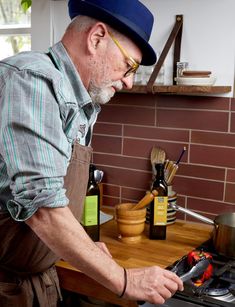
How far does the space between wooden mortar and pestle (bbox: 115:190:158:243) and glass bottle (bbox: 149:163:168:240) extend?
0.03 meters

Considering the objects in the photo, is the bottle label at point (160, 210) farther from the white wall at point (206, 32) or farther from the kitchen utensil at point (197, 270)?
the white wall at point (206, 32)

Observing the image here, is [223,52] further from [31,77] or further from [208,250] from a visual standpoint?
[31,77]

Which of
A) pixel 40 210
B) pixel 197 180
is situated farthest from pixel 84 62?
pixel 197 180

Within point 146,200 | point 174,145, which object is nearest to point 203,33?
point 174,145

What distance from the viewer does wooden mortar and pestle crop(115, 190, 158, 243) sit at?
5.28ft

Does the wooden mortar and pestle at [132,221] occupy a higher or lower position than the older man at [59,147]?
lower

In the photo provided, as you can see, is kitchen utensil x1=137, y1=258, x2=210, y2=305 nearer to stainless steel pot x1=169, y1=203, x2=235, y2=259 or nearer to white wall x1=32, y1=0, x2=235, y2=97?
stainless steel pot x1=169, y1=203, x2=235, y2=259

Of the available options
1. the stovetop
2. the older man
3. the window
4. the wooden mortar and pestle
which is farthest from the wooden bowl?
the window

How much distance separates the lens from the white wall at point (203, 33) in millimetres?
1707

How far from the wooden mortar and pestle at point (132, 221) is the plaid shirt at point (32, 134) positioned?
69 cm

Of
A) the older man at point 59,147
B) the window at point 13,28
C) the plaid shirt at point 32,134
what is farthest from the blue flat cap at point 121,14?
the window at point 13,28

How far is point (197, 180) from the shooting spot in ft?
6.06

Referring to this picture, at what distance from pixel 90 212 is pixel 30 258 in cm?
49

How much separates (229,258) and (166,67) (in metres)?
0.78
